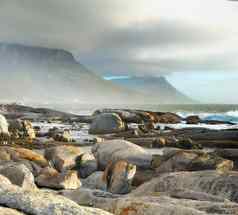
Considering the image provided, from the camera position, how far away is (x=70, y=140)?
34.6 meters

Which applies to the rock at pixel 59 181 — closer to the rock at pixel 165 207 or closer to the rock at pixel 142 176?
the rock at pixel 142 176

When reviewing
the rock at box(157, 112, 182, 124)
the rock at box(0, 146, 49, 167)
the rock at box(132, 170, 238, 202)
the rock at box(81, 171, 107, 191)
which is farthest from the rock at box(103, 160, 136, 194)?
the rock at box(157, 112, 182, 124)

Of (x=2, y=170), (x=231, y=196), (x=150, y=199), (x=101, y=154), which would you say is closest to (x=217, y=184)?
(x=231, y=196)

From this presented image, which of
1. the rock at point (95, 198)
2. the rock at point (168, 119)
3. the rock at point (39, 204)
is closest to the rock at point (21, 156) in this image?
the rock at point (95, 198)

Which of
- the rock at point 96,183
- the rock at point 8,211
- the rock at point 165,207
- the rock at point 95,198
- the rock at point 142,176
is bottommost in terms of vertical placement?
the rock at point 142,176

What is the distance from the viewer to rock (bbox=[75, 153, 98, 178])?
60.2ft

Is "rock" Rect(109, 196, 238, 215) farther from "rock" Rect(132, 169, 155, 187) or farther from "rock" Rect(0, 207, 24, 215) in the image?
"rock" Rect(132, 169, 155, 187)

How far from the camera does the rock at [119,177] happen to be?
12.2m

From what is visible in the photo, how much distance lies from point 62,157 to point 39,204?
46.8 ft

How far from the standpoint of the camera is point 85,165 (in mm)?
18781

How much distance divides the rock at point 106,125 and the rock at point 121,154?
24.0 metres

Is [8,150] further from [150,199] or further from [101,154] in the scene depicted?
[150,199]

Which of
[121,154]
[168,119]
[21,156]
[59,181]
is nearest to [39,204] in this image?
[59,181]

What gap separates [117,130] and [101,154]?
84.0ft
